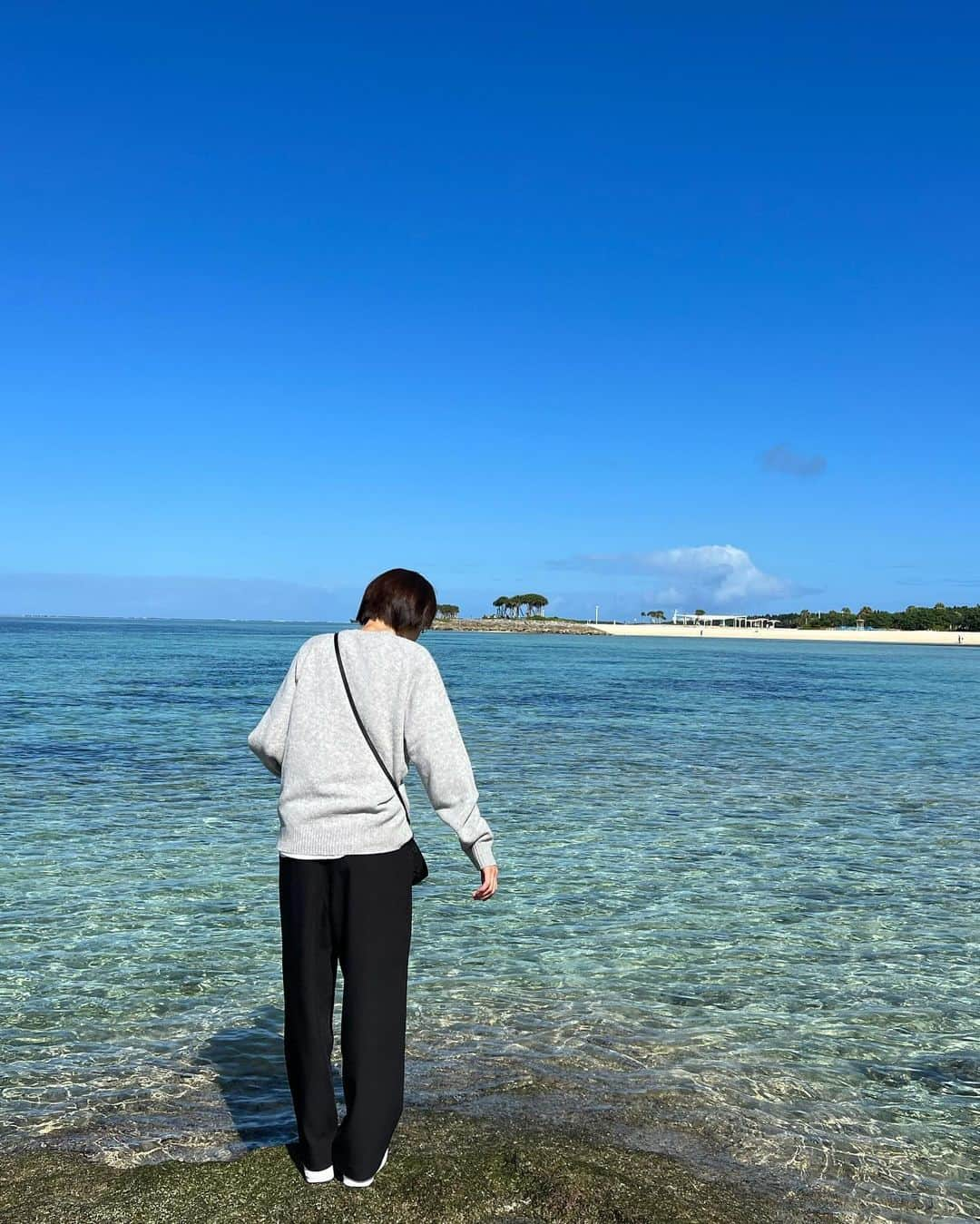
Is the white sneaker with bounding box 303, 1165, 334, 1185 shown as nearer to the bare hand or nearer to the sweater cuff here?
the bare hand

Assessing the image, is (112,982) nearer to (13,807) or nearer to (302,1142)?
(302,1142)

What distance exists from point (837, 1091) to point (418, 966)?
10.5 feet

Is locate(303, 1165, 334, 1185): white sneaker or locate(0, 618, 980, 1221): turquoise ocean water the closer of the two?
locate(303, 1165, 334, 1185): white sneaker

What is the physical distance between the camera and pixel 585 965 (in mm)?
7828

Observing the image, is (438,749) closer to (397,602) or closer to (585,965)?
(397,602)

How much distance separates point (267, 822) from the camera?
43.4 feet

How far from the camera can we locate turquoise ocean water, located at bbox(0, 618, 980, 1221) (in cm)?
522

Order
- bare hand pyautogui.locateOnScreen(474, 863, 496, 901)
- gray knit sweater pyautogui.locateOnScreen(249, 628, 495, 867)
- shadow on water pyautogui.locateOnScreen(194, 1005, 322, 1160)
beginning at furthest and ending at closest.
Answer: shadow on water pyautogui.locateOnScreen(194, 1005, 322, 1160) → bare hand pyautogui.locateOnScreen(474, 863, 496, 901) → gray knit sweater pyautogui.locateOnScreen(249, 628, 495, 867)

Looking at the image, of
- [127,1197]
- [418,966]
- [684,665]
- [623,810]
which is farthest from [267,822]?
[684,665]

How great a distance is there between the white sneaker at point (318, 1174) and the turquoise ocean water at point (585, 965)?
0.75 meters

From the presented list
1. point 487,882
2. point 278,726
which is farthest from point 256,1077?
point 278,726

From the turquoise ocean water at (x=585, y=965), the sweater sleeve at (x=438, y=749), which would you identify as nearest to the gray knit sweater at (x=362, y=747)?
the sweater sleeve at (x=438, y=749)

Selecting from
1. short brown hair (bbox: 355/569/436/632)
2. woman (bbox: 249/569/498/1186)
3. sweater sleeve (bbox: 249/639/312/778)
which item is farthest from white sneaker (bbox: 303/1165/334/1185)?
short brown hair (bbox: 355/569/436/632)

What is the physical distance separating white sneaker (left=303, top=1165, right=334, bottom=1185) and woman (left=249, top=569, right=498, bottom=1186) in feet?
0.71
